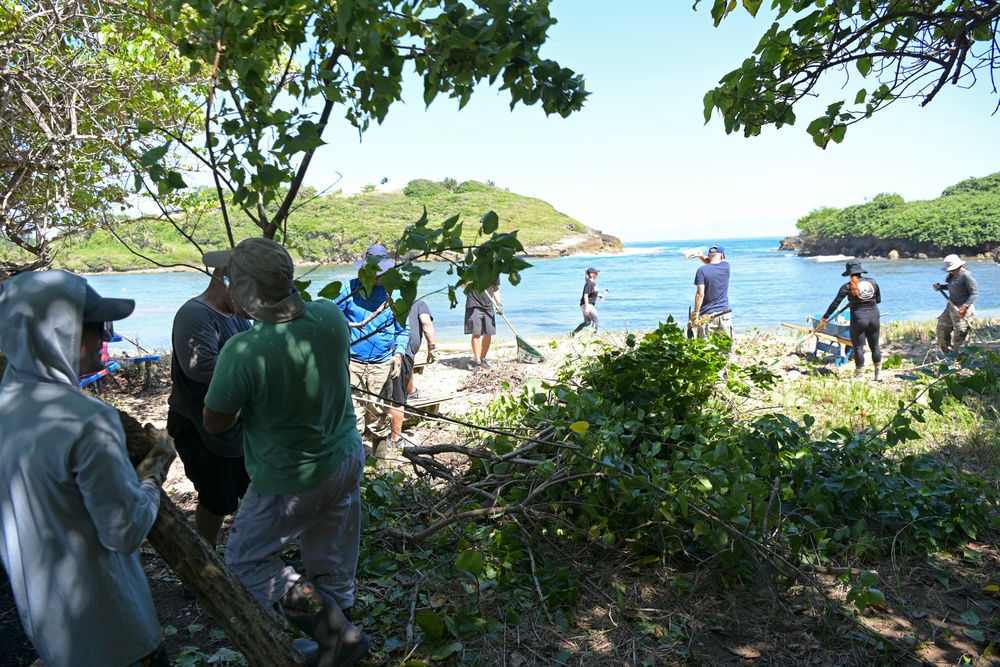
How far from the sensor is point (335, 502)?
2.73m

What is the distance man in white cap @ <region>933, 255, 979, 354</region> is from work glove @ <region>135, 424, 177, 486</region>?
34.9 feet

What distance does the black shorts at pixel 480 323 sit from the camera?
10977 millimetres

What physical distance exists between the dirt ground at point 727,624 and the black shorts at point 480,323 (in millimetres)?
7293

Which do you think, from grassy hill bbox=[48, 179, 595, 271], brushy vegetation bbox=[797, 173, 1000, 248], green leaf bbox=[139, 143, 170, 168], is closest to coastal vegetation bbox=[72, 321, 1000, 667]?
grassy hill bbox=[48, 179, 595, 271]

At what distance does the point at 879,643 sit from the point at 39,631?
10.5ft

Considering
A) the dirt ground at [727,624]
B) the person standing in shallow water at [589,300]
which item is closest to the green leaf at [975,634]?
the dirt ground at [727,624]

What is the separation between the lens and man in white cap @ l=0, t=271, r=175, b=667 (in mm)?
1745

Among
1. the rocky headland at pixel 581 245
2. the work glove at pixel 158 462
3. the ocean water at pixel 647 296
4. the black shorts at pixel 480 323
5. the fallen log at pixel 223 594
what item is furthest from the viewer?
the rocky headland at pixel 581 245

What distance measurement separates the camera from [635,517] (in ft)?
12.4

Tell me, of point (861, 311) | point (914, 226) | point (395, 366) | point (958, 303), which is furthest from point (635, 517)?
point (914, 226)

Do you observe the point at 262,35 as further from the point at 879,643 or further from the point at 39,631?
the point at 879,643

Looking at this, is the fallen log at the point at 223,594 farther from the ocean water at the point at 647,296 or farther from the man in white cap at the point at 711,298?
the ocean water at the point at 647,296

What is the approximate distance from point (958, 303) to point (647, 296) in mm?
31061

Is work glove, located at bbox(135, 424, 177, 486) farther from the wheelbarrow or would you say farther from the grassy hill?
the wheelbarrow
